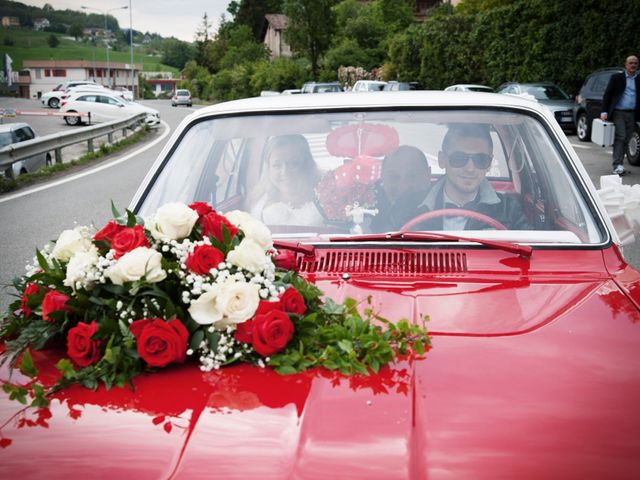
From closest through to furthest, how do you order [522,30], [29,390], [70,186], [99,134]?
[29,390] → [70,186] → [99,134] → [522,30]

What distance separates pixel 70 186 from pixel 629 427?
1366cm

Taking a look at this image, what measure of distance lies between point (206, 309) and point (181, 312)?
67 millimetres

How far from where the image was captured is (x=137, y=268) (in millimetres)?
2238

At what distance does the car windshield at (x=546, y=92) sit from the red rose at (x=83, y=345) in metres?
25.6

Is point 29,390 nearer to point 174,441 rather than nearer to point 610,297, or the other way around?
point 174,441

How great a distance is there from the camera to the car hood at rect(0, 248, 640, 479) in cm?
164

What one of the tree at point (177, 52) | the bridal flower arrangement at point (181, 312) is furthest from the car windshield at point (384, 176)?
the tree at point (177, 52)

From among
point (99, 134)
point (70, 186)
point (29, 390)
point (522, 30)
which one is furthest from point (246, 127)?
point (522, 30)

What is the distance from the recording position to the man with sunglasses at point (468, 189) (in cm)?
319

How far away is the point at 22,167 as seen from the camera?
53.0 feet

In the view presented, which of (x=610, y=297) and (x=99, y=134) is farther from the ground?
(x=610, y=297)

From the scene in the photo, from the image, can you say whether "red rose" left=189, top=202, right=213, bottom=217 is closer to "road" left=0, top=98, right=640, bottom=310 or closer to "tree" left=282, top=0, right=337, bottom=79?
"road" left=0, top=98, right=640, bottom=310

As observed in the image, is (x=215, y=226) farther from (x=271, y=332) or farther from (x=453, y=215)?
(x=453, y=215)

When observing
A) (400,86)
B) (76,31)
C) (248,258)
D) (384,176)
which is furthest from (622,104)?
(76,31)
